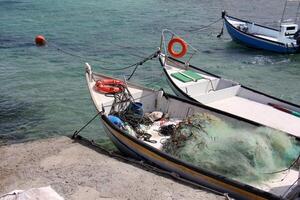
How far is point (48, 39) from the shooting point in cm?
2494

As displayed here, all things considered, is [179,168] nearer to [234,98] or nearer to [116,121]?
[116,121]

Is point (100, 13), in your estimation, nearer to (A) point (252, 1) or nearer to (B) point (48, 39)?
(B) point (48, 39)

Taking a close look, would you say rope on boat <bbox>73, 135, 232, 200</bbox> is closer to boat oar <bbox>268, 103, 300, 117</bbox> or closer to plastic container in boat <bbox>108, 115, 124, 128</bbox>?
plastic container in boat <bbox>108, 115, 124, 128</bbox>

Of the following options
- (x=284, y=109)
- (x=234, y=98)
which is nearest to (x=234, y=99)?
(x=234, y=98)

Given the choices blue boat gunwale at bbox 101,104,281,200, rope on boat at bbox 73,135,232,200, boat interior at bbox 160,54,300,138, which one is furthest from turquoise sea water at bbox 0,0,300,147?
boat interior at bbox 160,54,300,138

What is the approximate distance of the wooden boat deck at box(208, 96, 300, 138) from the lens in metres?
12.2

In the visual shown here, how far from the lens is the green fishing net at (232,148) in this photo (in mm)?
9711

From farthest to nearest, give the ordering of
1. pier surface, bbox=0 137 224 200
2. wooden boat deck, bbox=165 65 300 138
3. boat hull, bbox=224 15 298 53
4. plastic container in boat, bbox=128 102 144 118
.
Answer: boat hull, bbox=224 15 298 53, wooden boat deck, bbox=165 65 300 138, plastic container in boat, bbox=128 102 144 118, pier surface, bbox=0 137 224 200

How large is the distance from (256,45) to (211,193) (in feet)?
54.4

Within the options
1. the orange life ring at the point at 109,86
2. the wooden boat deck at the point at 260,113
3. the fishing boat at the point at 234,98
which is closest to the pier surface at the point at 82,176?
the orange life ring at the point at 109,86

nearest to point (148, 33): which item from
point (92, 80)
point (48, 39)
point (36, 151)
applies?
point (48, 39)

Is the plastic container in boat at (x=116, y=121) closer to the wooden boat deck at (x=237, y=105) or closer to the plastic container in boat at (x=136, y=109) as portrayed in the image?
the plastic container in boat at (x=136, y=109)

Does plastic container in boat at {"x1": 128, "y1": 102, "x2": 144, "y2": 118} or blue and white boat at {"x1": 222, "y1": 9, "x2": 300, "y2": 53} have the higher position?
plastic container in boat at {"x1": 128, "y1": 102, "x2": 144, "y2": 118}

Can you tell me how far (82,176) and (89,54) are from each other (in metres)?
13.2
